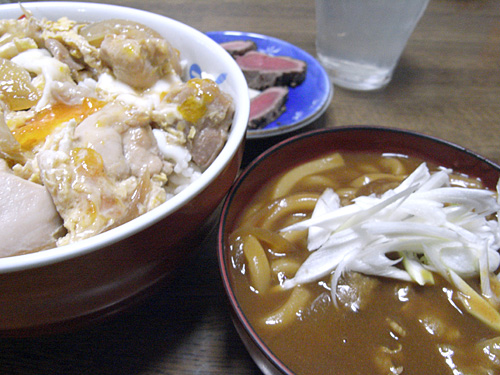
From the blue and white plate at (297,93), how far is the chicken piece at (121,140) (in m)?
0.53

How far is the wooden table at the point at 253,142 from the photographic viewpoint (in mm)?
782

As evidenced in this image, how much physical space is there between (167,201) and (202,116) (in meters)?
0.28

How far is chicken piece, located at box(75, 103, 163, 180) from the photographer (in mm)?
755

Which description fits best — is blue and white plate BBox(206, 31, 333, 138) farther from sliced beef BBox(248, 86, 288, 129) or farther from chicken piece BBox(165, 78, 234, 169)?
chicken piece BBox(165, 78, 234, 169)

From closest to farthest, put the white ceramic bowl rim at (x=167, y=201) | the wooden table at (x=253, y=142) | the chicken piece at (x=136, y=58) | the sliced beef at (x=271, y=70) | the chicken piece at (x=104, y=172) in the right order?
the white ceramic bowl rim at (x=167, y=201), the chicken piece at (x=104, y=172), the wooden table at (x=253, y=142), the chicken piece at (x=136, y=58), the sliced beef at (x=271, y=70)

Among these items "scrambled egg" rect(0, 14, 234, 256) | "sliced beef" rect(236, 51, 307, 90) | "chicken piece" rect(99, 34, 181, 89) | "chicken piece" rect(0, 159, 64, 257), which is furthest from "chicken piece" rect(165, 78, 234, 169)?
"sliced beef" rect(236, 51, 307, 90)

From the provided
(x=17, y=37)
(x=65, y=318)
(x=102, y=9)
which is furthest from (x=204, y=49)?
(x=65, y=318)

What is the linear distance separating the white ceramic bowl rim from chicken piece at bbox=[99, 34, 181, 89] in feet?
0.48

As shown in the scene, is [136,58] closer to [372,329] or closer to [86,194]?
[86,194]

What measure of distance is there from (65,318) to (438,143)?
3.28 ft

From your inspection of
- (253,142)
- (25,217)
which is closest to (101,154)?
(25,217)

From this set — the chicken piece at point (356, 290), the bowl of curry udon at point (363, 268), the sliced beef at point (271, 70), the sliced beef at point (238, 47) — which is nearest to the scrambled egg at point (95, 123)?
the bowl of curry udon at point (363, 268)

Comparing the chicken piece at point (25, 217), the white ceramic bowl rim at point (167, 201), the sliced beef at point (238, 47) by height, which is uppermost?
the white ceramic bowl rim at point (167, 201)

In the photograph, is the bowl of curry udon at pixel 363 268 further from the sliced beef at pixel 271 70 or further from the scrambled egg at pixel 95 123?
the sliced beef at pixel 271 70
